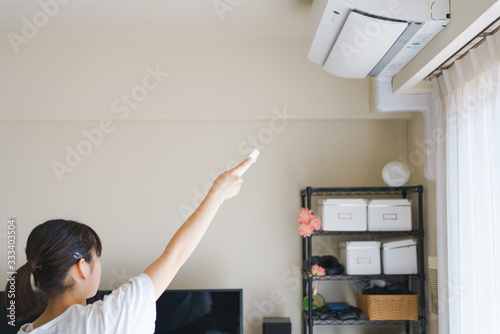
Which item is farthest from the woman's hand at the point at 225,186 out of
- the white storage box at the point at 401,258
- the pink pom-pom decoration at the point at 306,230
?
the white storage box at the point at 401,258

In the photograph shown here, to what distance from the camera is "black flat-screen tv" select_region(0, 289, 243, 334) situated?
3247 mm

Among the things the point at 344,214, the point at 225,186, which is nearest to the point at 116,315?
the point at 225,186

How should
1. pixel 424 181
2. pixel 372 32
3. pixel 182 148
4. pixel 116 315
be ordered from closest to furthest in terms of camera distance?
pixel 116 315
pixel 372 32
pixel 424 181
pixel 182 148

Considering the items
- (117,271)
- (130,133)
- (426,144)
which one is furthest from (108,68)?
(426,144)

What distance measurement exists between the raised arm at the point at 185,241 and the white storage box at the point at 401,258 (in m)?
2.24

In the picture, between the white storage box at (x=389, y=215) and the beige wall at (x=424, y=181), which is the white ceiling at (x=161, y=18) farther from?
the white storage box at (x=389, y=215)

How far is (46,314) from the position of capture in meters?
1.29

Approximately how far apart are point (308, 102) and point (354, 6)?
1.30 m

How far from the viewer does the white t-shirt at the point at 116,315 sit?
1155mm

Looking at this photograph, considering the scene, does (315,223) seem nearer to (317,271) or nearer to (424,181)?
(317,271)

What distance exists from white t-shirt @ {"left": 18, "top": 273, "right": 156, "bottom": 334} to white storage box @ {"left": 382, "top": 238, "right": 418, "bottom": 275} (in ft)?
7.72

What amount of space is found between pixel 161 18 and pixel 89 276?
2337mm

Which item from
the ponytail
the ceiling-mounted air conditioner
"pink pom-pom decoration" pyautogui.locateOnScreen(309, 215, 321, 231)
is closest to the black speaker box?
"pink pom-pom decoration" pyautogui.locateOnScreen(309, 215, 321, 231)

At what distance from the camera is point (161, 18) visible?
10.9 ft
